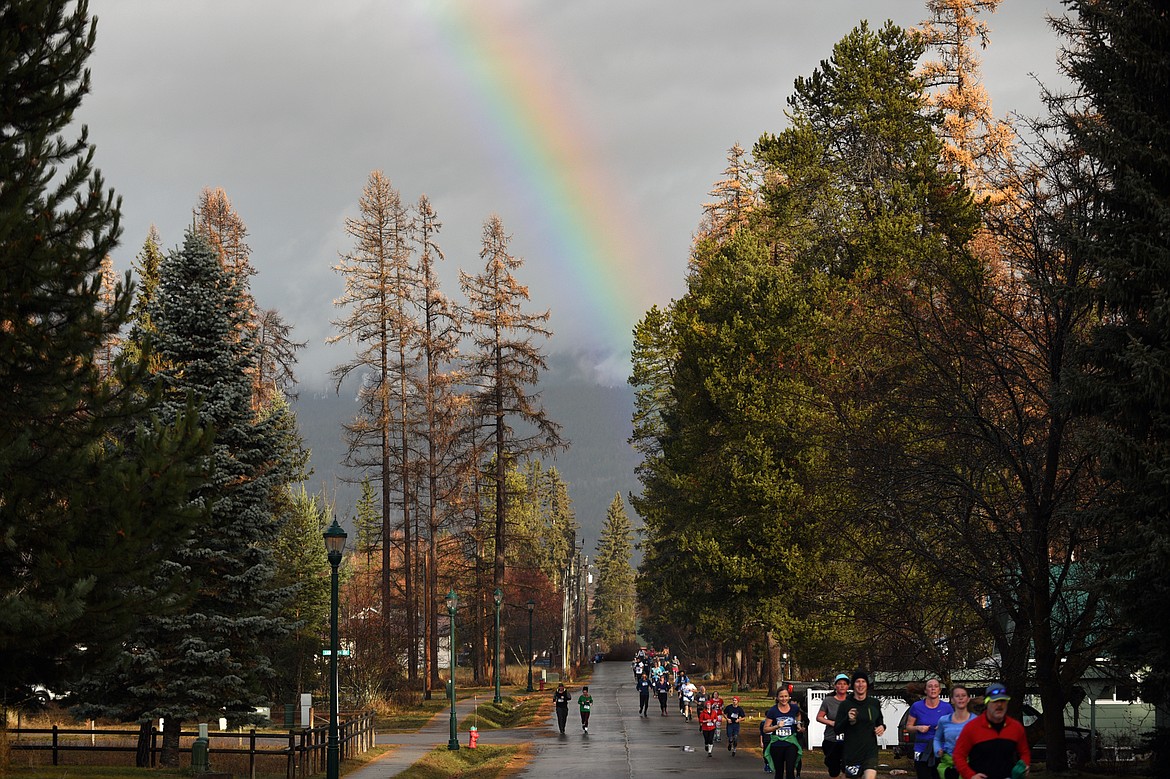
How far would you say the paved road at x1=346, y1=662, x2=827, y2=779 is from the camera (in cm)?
2762

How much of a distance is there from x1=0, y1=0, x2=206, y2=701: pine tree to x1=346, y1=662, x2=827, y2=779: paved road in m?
10.5

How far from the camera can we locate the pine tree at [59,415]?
57.8 feet

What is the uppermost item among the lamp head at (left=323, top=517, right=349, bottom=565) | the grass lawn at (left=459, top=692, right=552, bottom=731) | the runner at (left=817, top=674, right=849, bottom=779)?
the lamp head at (left=323, top=517, right=349, bottom=565)

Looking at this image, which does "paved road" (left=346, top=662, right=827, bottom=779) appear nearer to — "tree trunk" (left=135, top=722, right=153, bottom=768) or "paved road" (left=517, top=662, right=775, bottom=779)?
"paved road" (left=517, top=662, right=775, bottom=779)

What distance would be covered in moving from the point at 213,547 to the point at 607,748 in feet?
40.2

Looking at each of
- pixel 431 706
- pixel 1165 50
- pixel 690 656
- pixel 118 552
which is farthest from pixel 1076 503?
pixel 690 656

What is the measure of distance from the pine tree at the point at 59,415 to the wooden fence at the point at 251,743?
7524mm

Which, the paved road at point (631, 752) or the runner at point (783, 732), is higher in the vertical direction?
the runner at point (783, 732)

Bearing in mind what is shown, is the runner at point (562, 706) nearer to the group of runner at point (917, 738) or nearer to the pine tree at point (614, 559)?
the group of runner at point (917, 738)

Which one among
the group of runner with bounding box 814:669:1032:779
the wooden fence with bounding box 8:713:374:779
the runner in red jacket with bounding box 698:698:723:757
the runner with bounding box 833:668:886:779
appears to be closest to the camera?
the group of runner with bounding box 814:669:1032:779

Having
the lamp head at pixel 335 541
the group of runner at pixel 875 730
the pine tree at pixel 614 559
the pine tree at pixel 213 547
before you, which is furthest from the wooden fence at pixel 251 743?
the pine tree at pixel 614 559

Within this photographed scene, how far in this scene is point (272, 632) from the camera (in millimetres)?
28250

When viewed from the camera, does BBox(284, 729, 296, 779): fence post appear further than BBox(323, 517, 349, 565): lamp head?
Yes

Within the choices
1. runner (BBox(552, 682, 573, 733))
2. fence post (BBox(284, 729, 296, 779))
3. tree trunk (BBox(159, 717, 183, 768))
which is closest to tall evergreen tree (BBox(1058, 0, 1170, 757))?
fence post (BBox(284, 729, 296, 779))
